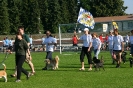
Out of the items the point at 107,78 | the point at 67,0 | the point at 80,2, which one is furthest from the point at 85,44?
the point at 80,2

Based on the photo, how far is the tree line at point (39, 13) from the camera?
6943cm

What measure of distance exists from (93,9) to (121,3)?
705 cm

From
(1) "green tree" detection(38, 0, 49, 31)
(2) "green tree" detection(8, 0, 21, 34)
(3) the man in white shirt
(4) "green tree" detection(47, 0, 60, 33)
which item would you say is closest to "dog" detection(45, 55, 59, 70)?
(3) the man in white shirt

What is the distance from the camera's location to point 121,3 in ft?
277

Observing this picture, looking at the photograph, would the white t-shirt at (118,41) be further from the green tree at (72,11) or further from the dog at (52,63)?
the green tree at (72,11)

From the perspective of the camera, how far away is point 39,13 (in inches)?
2938

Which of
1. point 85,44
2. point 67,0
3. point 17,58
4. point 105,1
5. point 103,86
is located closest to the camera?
Result: point 103,86

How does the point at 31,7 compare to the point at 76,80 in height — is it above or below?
above

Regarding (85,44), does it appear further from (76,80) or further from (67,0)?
(67,0)

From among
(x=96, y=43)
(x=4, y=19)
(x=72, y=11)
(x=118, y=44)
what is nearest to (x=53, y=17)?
(x=4, y=19)

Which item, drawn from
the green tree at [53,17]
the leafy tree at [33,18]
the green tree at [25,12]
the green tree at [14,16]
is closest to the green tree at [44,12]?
the green tree at [53,17]

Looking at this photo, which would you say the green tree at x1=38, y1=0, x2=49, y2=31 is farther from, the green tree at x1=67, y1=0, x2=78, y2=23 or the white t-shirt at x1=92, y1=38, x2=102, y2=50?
the white t-shirt at x1=92, y1=38, x2=102, y2=50

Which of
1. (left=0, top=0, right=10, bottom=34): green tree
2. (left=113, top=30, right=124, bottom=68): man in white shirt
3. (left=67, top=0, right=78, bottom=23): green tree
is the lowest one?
(left=113, top=30, right=124, bottom=68): man in white shirt

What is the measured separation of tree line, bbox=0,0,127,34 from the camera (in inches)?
2733
